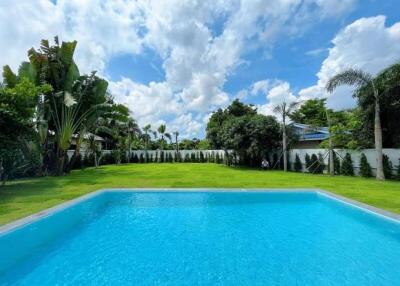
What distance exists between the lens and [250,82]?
2481 cm

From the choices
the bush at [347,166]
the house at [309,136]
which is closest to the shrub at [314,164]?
the bush at [347,166]

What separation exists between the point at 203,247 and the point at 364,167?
48.9 ft

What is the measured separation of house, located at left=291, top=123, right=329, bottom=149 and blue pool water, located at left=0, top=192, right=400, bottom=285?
48.4 ft

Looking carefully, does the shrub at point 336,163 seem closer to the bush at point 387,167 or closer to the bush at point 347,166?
the bush at point 347,166

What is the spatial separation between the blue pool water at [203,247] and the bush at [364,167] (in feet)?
29.7

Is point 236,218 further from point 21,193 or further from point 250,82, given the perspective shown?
point 250,82

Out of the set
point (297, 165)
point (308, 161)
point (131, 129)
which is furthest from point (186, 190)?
point (131, 129)

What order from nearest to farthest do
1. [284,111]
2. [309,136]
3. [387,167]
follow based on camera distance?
[387,167] → [284,111] → [309,136]

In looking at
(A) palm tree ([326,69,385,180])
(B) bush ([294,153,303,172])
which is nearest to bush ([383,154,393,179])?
(A) palm tree ([326,69,385,180])

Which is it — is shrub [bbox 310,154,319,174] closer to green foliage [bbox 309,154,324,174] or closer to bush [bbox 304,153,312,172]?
green foliage [bbox 309,154,324,174]

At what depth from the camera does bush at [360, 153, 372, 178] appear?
1599 cm

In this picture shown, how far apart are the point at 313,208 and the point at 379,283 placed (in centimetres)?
519

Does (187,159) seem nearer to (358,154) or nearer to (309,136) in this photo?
(309,136)

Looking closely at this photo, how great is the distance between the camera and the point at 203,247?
18.2ft
